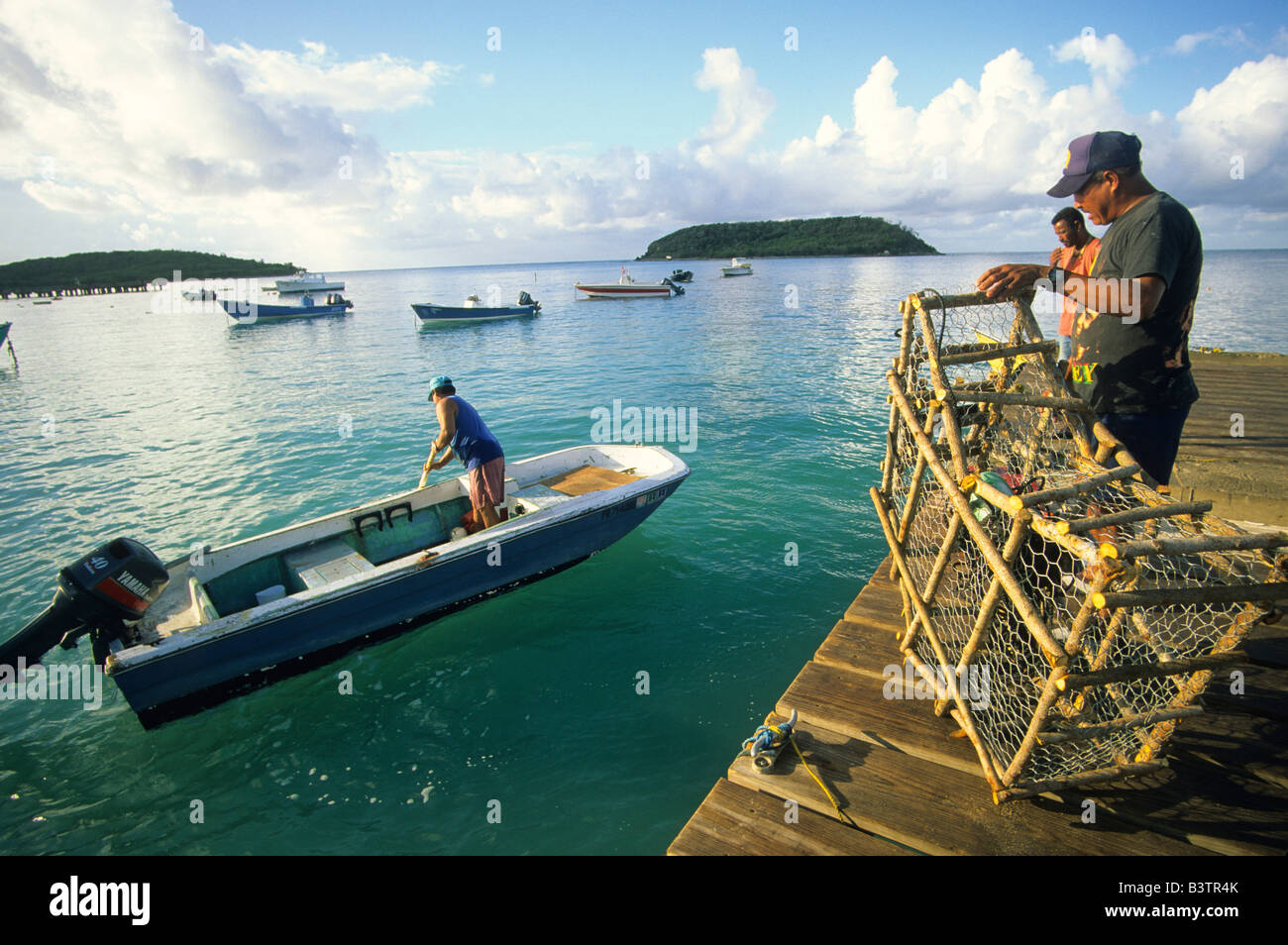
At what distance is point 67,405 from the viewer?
21.0m

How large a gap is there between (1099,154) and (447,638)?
7641 millimetres

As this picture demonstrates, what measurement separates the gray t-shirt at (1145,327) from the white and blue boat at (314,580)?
17.5 feet

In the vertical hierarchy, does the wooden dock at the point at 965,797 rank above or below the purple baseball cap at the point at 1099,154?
below

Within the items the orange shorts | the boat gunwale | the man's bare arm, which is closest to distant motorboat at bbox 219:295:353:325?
the boat gunwale

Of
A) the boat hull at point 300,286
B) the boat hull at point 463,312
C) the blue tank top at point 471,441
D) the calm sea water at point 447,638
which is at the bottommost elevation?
the calm sea water at point 447,638

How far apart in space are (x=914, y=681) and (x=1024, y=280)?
2.80 metres

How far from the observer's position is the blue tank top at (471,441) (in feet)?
24.6

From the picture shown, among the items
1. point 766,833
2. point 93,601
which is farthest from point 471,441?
point 766,833

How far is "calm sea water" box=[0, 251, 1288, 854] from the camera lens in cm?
520

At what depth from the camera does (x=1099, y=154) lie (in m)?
3.63

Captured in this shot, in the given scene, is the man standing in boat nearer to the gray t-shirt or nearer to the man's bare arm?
the man's bare arm

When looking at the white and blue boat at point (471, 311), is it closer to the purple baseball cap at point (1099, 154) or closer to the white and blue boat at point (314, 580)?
the white and blue boat at point (314, 580)

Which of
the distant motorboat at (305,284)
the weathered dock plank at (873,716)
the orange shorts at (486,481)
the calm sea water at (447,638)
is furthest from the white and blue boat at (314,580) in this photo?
the distant motorboat at (305,284)

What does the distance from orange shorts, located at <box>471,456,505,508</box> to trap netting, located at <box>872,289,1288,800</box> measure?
478 centimetres
